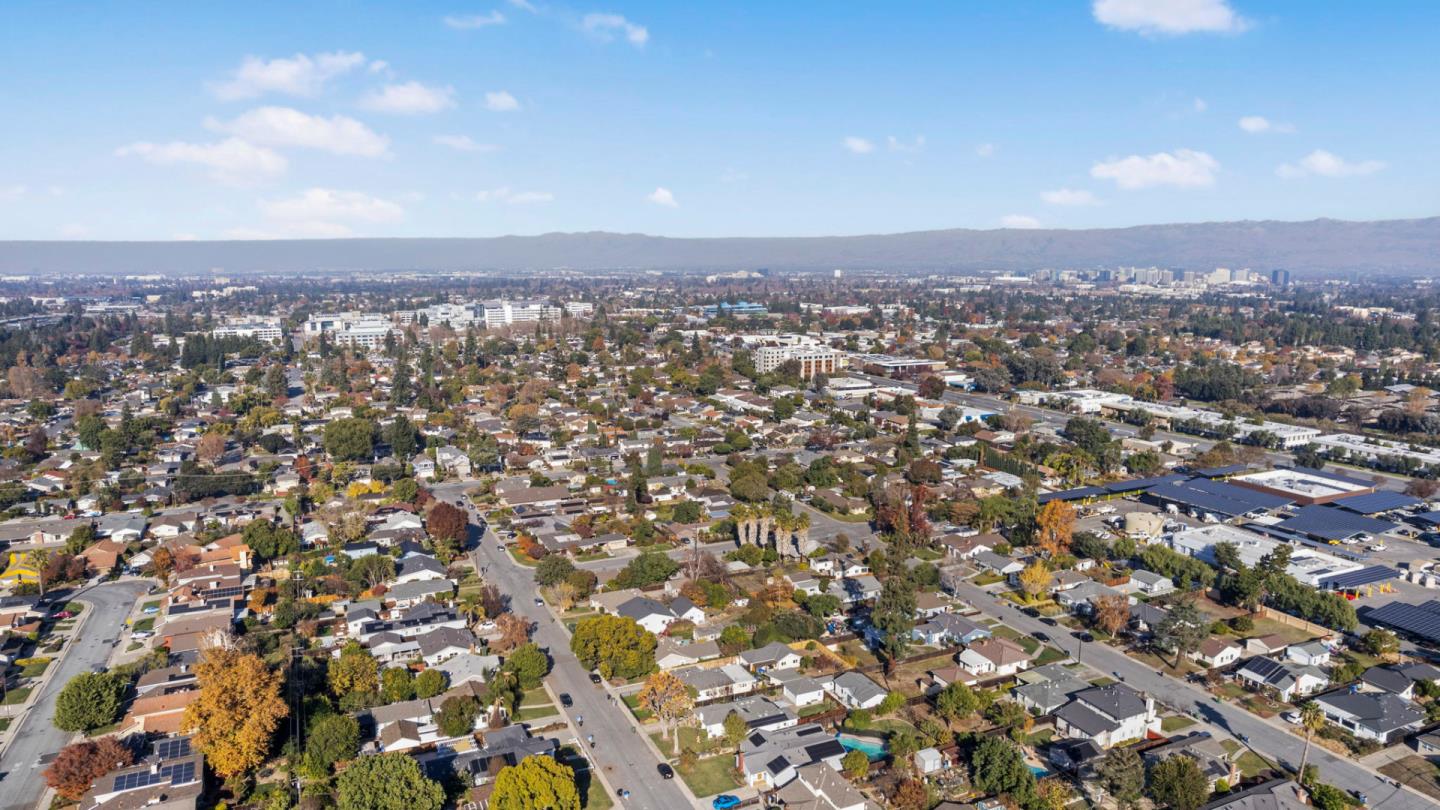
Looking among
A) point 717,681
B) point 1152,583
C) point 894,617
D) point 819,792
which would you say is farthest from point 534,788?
point 1152,583

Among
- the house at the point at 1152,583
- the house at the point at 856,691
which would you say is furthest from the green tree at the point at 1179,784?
the house at the point at 1152,583

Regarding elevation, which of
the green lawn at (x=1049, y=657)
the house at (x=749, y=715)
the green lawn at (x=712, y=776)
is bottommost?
the green lawn at (x=1049, y=657)

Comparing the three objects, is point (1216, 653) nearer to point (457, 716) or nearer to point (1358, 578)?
point (1358, 578)

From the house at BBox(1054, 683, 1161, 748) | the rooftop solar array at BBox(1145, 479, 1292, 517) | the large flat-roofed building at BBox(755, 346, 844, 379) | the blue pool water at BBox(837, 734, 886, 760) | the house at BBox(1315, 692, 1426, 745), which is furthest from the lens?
the large flat-roofed building at BBox(755, 346, 844, 379)

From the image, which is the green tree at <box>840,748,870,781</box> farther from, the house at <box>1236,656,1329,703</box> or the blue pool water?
the house at <box>1236,656,1329,703</box>

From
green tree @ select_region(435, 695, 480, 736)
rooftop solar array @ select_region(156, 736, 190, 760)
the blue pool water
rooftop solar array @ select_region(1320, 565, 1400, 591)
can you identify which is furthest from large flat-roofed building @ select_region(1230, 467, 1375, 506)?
rooftop solar array @ select_region(156, 736, 190, 760)

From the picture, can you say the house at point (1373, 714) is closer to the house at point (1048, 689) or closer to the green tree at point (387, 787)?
the house at point (1048, 689)
